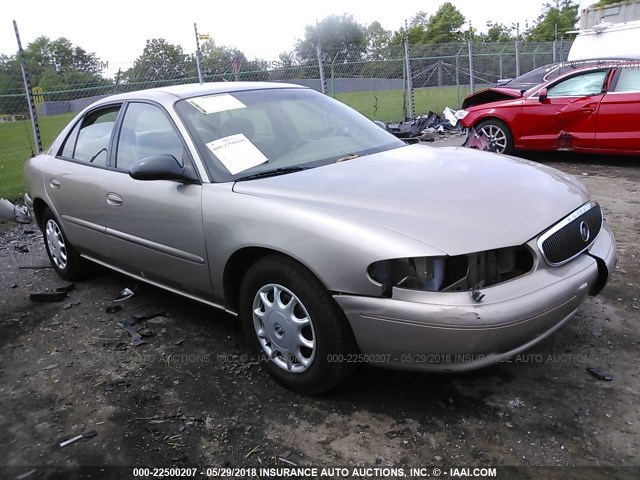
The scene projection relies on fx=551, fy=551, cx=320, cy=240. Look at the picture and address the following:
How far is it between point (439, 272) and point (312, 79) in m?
10.8

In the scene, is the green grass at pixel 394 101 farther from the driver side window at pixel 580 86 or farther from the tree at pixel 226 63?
the driver side window at pixel 580 86

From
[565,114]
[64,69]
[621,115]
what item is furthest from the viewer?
[64,69]

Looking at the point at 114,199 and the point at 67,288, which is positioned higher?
the point at 114,199

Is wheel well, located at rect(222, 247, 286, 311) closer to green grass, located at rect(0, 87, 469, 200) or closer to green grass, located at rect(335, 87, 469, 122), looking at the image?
green grass, located at rect(0, 87, 469, 200)

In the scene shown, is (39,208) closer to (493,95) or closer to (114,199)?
(114,199)

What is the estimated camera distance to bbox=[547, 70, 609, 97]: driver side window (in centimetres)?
786

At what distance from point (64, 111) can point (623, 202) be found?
8.31 meters

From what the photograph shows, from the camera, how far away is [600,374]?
112 inches

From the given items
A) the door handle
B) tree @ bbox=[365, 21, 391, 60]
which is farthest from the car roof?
tree @ bbox=[365, 21, 391, 60]

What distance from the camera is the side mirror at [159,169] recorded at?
302 cm

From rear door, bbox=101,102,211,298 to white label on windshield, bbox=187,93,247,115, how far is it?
21 cm

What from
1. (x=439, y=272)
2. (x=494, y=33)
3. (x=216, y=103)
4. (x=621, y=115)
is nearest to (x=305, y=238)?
(x=439, y=272)

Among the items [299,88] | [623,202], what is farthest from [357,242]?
[623,202]

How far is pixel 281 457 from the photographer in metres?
2.43
